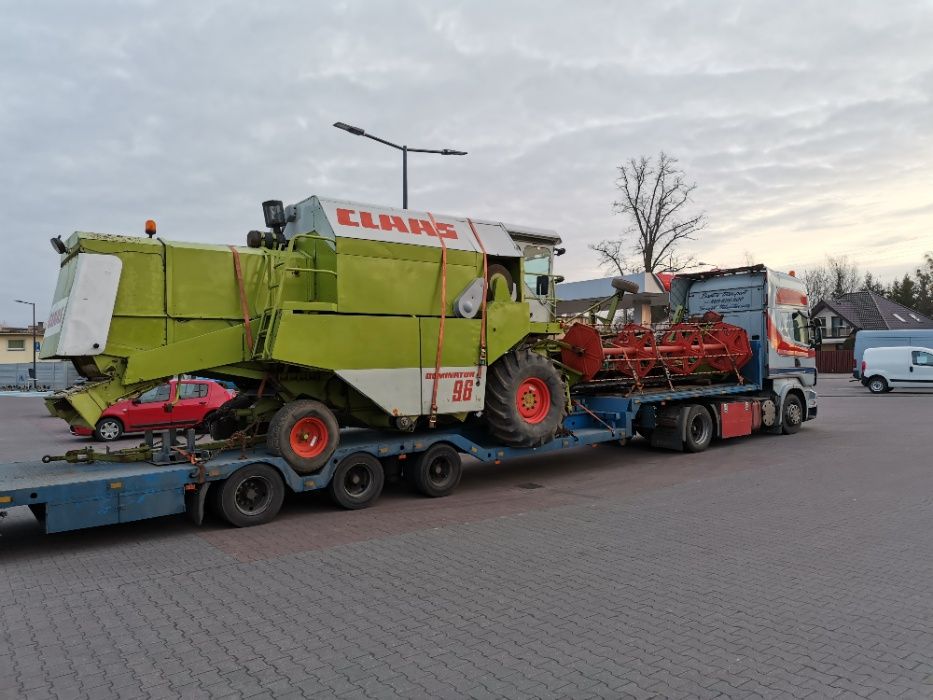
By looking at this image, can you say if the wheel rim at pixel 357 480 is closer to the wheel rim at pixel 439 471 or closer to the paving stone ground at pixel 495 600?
the paving stone ground at pixel 495 600

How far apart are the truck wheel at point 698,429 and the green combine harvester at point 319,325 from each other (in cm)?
423

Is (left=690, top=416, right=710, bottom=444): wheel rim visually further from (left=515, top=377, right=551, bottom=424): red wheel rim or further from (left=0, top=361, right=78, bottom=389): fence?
(left=0, top=361, right=78, bottom=389): fence

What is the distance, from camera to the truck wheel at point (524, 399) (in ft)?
31.1

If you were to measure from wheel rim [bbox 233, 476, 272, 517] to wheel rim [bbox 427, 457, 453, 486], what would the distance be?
2.25 m

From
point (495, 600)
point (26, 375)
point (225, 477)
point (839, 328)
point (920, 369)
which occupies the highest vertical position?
point (839, 328)

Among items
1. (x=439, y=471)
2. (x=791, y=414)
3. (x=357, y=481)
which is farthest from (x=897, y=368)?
(x=357, y=481)

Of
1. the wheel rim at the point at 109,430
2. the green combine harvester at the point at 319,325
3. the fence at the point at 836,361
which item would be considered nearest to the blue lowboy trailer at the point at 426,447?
the green combine harvester at the point at 319,325

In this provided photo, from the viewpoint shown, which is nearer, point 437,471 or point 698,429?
point 437,471

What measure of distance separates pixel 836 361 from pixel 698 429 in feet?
152

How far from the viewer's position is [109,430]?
53.6ft

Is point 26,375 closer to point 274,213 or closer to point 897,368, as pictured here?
point 274,213

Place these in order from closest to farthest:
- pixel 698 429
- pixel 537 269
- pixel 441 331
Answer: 1. pixel 441 331
2. pixel 537 269
3. pixel 698 429

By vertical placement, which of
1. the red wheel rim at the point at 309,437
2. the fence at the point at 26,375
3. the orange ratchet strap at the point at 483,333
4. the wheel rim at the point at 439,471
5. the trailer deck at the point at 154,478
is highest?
the orange ratchet strap at the point at 483,333

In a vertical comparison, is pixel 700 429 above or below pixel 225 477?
below
